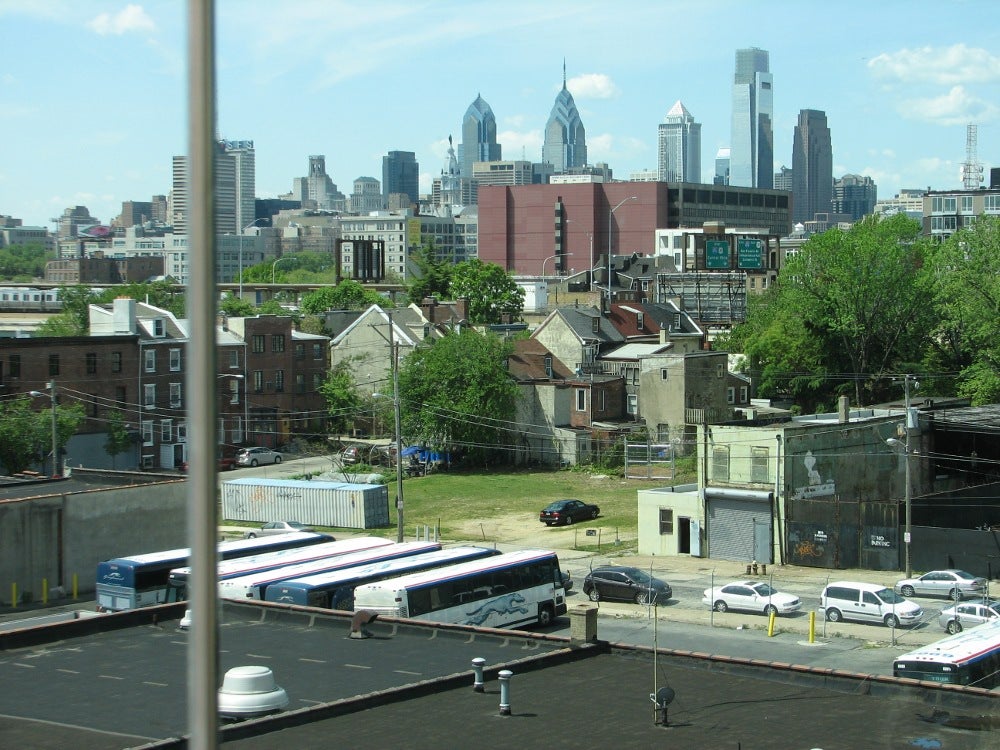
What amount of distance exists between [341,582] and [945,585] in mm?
18210

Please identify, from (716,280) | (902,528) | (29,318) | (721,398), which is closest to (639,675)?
(902,528)

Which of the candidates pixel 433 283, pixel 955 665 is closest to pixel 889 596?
pixel 955 665

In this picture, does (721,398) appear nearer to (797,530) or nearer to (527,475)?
(527,475)

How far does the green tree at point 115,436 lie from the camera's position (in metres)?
66.5

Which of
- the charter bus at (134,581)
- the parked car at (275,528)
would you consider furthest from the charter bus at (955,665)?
the parked car at (275,528)

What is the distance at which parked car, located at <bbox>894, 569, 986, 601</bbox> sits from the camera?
121 ft

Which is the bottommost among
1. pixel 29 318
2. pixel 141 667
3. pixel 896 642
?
pixel 896 642

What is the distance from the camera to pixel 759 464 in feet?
148

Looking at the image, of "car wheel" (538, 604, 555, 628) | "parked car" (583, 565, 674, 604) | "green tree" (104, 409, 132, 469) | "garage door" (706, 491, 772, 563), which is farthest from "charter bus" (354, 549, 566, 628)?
"green tree" (104, 409, 132, 469)

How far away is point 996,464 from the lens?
177ft

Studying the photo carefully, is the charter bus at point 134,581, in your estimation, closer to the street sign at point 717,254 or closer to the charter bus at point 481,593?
the charter bus at point 481,593

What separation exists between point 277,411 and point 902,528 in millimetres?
44487

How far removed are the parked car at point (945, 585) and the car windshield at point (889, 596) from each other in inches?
91.6

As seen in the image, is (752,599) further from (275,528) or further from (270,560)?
(275,528)
